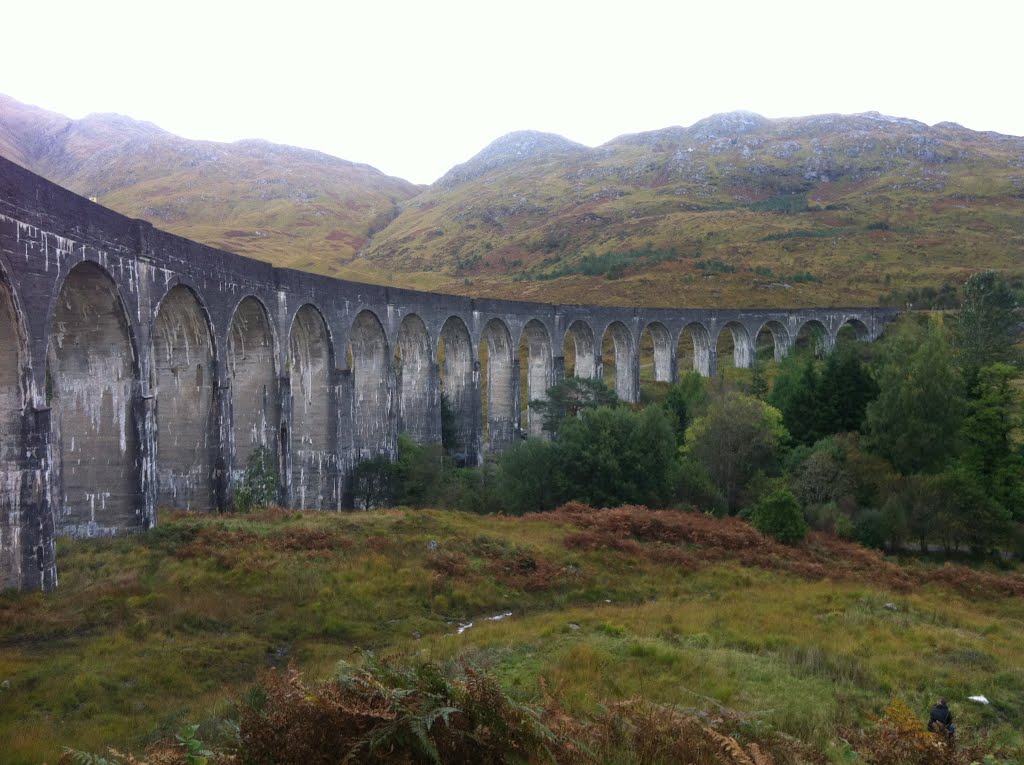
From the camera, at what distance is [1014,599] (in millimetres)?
17750

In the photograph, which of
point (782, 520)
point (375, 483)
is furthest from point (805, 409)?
point (375, 483)

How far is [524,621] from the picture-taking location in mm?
13219

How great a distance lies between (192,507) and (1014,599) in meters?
21.4

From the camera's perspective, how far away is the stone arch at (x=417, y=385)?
3509cm

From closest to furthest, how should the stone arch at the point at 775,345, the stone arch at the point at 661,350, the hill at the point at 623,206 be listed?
the stone arch at the point at 661,350, the stone arch at the point at 775,345, the hill at the point at 623,206

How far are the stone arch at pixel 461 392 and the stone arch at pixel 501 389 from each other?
9.72 feet

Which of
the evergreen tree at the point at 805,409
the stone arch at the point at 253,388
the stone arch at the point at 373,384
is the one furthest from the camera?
the evergreen tree at the point at 805,409

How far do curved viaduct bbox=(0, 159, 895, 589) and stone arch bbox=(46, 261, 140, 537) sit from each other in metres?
0.03

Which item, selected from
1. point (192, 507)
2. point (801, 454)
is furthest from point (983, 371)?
point (192, 507)

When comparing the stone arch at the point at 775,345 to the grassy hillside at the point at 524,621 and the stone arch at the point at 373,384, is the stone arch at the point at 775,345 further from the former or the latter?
the grassy hillside at the point at 524,621

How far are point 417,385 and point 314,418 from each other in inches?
298

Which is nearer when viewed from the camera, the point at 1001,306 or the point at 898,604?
the point at 898,604

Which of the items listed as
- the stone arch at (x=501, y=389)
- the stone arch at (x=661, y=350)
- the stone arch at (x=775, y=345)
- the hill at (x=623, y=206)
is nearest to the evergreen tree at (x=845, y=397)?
the stone arch at (x=501, y=389)

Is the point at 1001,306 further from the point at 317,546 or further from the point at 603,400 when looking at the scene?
the point at 317,546
